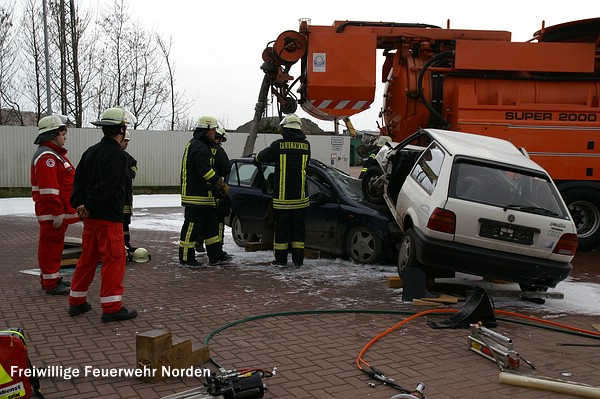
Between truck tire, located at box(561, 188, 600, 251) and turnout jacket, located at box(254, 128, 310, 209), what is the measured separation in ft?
14.4

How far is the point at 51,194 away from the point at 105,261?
1.33m

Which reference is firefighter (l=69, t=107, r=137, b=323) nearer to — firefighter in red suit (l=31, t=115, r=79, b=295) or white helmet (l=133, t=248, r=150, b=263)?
firefighter in red suit (l=31, t=115, r=79, b=295)

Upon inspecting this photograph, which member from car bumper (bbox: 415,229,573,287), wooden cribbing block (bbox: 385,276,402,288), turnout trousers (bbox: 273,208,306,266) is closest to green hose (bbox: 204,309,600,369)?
car bumper (bbox: 415,229,573,287)

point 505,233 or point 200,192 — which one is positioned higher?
point 200,192

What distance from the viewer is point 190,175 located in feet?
27.0

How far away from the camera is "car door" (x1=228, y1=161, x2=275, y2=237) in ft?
30.2

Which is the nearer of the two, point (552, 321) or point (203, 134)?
point (552, 321)

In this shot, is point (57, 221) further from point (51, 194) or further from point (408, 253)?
point (408, 253)

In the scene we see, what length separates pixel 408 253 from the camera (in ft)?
22.1

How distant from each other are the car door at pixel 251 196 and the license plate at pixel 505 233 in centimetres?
380

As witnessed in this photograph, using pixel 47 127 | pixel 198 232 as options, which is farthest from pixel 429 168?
pixel 47 127

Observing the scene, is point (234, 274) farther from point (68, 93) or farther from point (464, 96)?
point (68, 93)

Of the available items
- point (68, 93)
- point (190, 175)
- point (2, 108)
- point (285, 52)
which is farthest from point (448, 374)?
point (2, 108)

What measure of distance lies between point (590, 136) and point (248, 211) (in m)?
5.57
